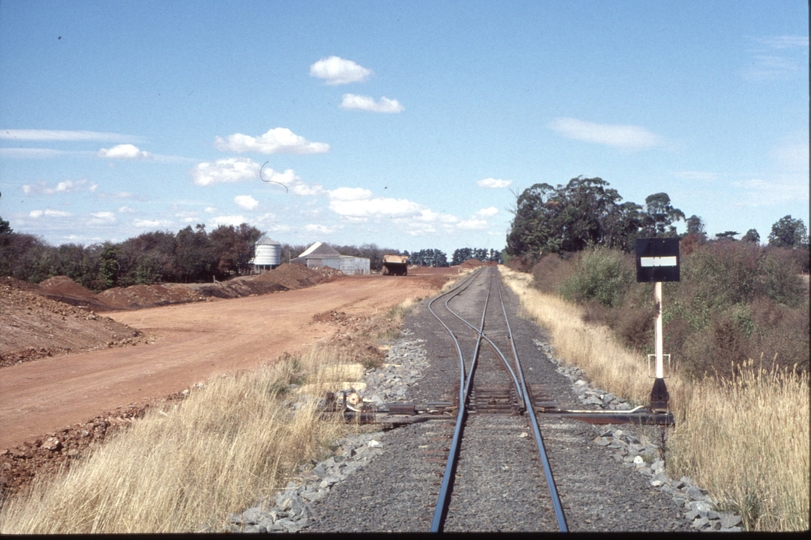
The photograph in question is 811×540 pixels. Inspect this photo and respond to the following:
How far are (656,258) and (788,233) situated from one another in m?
13.3

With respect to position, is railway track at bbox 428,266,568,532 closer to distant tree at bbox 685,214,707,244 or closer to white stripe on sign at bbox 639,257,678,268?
white stripe on sign at bbox 639,257,678,268

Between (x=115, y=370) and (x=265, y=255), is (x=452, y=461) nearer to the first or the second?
(x=115, y=370)

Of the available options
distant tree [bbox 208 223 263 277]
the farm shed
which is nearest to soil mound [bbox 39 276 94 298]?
distant tree [bbox 208 223 263 277]

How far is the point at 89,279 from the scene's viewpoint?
48.4 meters

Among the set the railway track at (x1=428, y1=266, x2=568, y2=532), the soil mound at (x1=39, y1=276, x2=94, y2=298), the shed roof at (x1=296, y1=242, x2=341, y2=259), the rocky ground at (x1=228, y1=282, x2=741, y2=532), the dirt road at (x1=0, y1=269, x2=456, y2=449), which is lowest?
the dirt road at (x1=0, y1=269, x2=456, y2=449)

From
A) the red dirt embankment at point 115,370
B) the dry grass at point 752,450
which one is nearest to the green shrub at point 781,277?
the dry grass at point 752,450

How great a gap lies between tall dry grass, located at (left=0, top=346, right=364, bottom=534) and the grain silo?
2909 inches

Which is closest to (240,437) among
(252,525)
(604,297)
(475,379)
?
(252,525)

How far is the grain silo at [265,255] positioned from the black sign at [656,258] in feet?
248

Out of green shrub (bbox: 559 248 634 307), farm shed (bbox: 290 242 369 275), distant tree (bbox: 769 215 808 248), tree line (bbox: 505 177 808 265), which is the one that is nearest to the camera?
distant tree (bbox: 769 215 808 248)

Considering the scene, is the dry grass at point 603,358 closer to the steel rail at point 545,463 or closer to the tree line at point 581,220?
the steel rail at point 545,463

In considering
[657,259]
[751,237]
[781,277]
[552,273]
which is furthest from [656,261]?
[552,273]

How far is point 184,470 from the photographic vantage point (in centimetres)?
689

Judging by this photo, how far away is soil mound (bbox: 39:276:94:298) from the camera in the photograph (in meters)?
40.8
